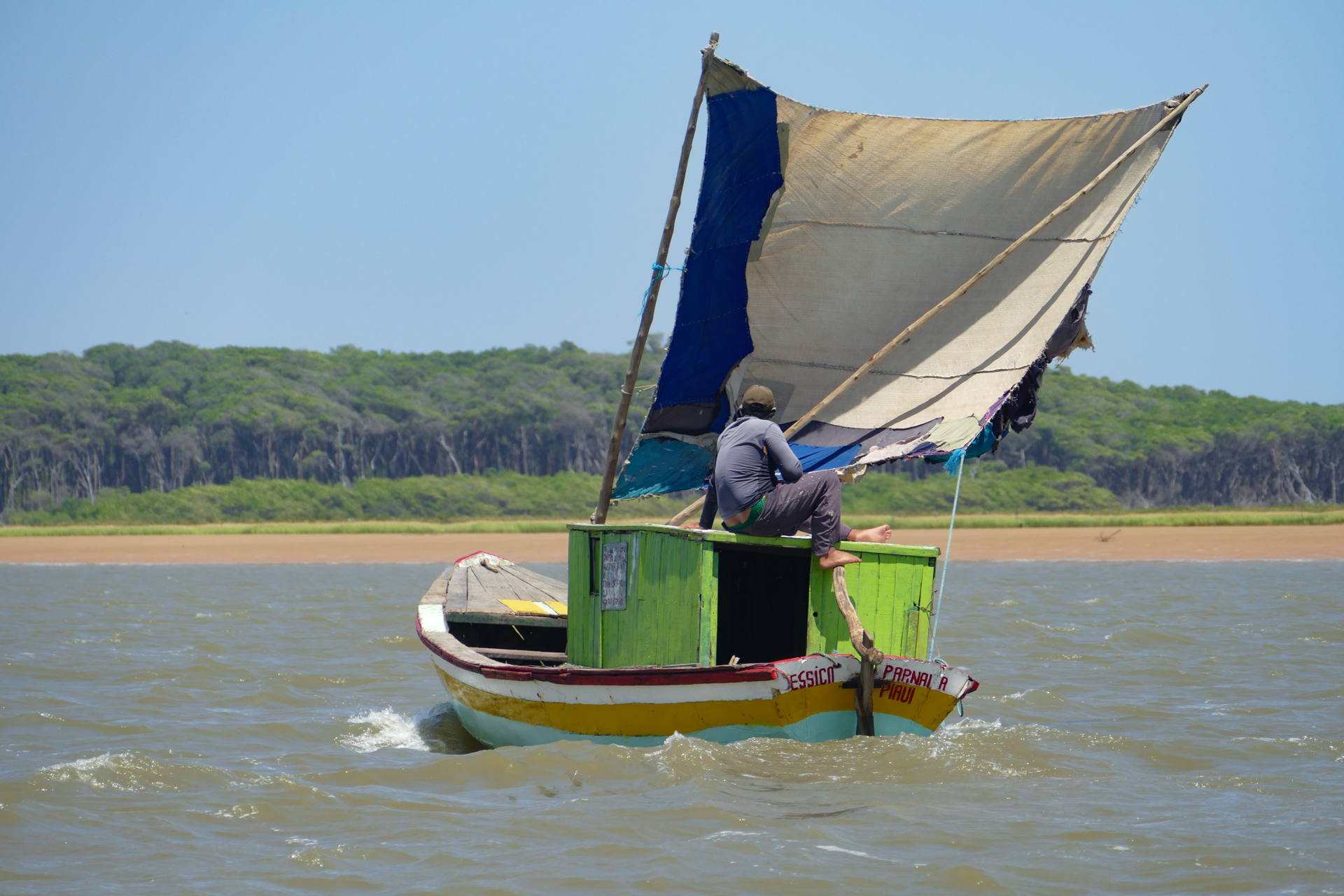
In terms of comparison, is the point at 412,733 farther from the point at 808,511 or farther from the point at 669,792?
the point at 808,511

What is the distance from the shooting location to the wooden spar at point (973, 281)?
7.94m

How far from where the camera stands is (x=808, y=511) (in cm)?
671

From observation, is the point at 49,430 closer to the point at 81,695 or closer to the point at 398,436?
the point at 398,436

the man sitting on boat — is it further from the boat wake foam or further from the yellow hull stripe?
the boat wake foam

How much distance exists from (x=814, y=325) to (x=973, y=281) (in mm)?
1157

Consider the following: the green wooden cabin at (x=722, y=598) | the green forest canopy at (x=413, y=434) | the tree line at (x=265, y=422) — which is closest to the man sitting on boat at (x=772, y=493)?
the green wooden cabin at (x=722, y=598)

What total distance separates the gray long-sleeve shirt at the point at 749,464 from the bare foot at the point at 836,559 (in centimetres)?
52

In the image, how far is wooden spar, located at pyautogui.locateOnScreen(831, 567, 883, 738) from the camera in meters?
6.39

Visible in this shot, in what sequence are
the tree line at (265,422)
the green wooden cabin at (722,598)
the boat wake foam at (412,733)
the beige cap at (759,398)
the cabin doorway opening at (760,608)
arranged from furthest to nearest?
the tree line at (265,422), the boat wake foam at (412,733), the cabin doorway opening at (760,608), the beige cap at (759,398), the green wooden cabin at (722,598)

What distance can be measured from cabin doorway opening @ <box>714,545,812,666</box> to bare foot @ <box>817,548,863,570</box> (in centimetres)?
99

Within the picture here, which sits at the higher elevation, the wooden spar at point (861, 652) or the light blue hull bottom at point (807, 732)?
the wooden spar at point (861, 652)

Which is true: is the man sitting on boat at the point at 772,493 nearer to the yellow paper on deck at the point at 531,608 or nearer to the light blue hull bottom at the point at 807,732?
the light blue hull bottom at the point at 807,732

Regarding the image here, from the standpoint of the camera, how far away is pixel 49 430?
58688mm

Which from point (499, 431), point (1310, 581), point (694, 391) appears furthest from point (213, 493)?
point (694, 391)
